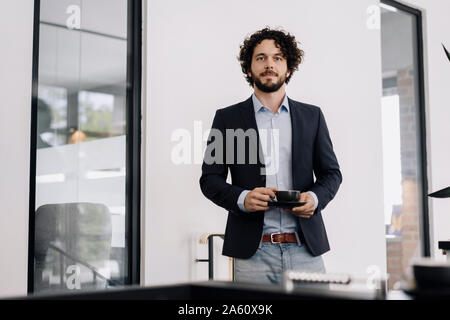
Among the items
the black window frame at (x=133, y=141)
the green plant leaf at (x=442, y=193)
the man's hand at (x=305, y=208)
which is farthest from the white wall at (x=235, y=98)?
the man's hand at (x=305, y=208)

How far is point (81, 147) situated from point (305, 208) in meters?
1.25

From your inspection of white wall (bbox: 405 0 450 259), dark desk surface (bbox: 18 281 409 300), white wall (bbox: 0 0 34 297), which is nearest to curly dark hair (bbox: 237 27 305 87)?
white wall (bbox: 0 0 34 297)

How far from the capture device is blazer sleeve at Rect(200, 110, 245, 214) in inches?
94.6

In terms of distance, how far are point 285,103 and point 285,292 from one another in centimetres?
151

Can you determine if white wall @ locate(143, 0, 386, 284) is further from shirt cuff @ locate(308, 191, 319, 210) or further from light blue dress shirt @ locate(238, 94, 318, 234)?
shirt cuff @ locate(308, 191, 319, 210)

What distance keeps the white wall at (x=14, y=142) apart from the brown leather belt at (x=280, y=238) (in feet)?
3.56

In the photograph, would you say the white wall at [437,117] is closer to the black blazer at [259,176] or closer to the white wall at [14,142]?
the black blazer at [259,176]


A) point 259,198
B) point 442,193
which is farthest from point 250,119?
point 442,193

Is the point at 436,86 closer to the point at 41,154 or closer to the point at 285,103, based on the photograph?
the point at 285,103

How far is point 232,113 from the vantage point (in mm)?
2605

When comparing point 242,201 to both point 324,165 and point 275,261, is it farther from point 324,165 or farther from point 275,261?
point 324,165

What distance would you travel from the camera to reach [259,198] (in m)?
2.30

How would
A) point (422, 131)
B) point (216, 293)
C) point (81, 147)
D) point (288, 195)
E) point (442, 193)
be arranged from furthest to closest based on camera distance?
point (422, 131) → point (442, 193) → point (81, 147) → point (288, 195) → point (216, 293)
